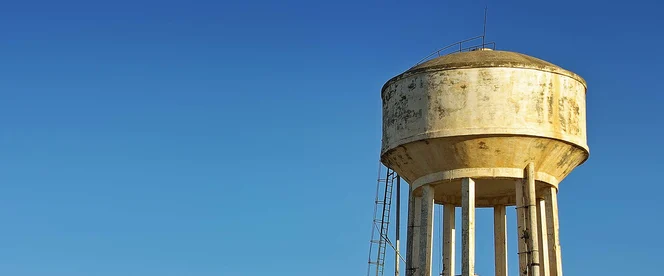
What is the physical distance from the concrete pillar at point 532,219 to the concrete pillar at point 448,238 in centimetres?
251

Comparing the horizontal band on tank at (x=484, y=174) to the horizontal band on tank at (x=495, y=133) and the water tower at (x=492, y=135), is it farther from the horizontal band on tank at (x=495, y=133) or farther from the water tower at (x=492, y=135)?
the horizontal band on tank at (x=495, y=133)

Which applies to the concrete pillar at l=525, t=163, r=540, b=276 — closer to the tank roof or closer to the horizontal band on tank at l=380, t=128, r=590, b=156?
the horizontal band on tank at l=380, t=128, r=590, b=156

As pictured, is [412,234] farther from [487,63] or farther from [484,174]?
[487,63]

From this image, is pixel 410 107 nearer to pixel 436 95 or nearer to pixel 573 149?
pixel 436 95

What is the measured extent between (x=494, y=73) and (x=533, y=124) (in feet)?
4.78

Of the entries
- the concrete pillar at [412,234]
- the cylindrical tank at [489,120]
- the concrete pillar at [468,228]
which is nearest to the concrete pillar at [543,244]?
the cylindrical tank at [489,120]

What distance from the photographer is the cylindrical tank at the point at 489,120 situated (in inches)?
920

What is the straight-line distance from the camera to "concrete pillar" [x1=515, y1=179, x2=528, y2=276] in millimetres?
23688

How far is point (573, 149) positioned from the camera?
24.2 m

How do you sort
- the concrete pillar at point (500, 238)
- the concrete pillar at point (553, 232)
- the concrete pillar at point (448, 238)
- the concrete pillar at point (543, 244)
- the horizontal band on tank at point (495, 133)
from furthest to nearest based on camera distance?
the concrete pillar at point (500, 238), the concrete pillar at point (448, 238), the concrete pillar at point (553, 232), the concrete pillar at point (543, 244), the horizontal band on tank at point (495, 133)

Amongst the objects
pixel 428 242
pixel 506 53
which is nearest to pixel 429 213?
pixel 428 242

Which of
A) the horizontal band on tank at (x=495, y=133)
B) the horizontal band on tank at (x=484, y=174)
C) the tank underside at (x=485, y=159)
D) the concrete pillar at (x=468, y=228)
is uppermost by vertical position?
the horizontal band on tank at (x=495, y=133)

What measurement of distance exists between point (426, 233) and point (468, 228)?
1217 millimetres

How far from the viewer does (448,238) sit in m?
26.5
